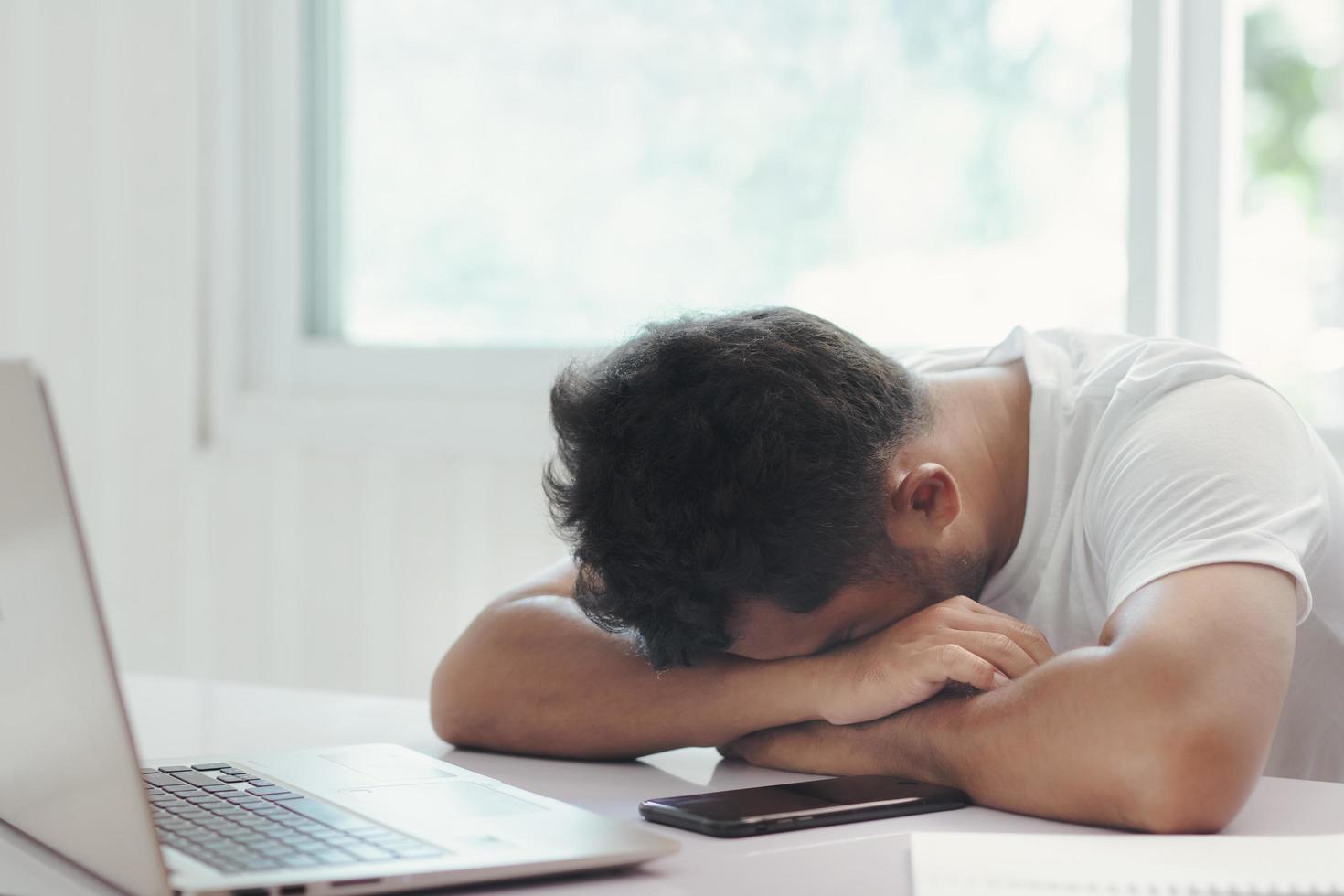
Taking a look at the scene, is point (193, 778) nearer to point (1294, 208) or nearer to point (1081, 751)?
point (1081, 751)

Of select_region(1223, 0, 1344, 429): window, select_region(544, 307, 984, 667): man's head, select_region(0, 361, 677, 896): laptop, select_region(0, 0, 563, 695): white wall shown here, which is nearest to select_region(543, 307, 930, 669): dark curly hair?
select_region(544, 307, 984, 667): man's head

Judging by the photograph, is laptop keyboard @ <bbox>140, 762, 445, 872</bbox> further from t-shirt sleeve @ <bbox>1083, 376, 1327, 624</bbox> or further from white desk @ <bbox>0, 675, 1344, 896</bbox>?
t-shirt sleeve @ <bbox>1083, 376, 1327, 624</bbox>

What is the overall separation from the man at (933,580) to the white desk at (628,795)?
1.3 inches

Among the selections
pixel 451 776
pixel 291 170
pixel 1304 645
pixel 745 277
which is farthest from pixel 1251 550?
pixel 291 170

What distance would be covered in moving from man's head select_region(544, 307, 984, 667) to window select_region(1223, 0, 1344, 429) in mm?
1032

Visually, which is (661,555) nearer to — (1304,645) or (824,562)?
(824,562)

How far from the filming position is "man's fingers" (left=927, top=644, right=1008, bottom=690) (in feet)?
3.25

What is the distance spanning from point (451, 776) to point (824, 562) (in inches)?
12.6

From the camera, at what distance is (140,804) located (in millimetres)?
628

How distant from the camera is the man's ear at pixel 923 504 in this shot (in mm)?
1138

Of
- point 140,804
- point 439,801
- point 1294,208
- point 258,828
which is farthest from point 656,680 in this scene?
point 1294,208

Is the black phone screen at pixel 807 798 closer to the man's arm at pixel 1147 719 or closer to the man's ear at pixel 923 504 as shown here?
the man's arm at pixel 1147 719

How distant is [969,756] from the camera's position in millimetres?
937

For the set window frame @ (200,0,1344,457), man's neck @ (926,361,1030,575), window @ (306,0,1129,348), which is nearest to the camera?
man's neck @ (926,361,1030,575)
